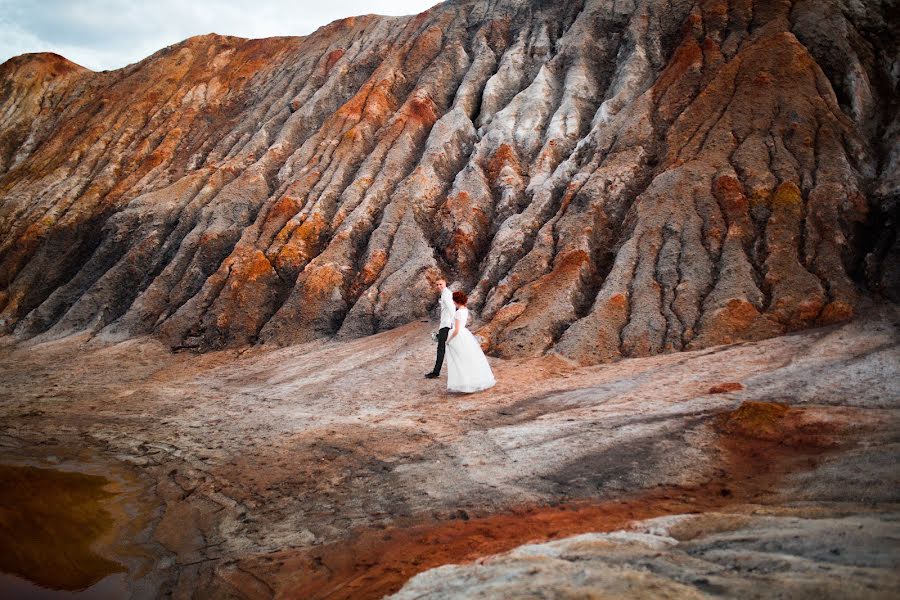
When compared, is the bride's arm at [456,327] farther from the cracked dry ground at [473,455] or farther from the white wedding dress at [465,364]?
the cracked dry ground at [473,455]

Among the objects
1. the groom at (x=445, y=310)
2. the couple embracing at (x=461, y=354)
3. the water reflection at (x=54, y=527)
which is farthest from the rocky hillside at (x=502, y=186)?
the water reflection at (x=54, y=527)

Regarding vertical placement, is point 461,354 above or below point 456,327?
below

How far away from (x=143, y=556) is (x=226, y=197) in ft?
72.2

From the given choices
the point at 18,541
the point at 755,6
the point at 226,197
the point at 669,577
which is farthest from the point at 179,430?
the point at 755,6

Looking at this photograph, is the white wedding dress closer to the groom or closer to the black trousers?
the groom

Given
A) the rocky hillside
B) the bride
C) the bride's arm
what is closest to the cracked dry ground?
the bride

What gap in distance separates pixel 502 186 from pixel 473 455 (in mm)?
15378

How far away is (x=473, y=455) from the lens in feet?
26.6

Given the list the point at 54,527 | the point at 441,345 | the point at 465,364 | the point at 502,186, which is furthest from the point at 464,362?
the point at 502,186

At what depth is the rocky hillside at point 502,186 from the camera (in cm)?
1455

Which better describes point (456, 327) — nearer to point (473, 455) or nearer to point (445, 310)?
point (445, 310)

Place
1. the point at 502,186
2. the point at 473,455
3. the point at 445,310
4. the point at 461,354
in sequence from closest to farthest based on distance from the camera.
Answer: the point at 473,455 → the point at 461,354 → the point at 445,310 → the point at 502,186

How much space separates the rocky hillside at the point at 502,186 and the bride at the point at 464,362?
3.40m

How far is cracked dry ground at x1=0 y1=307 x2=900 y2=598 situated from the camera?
18.1ft
